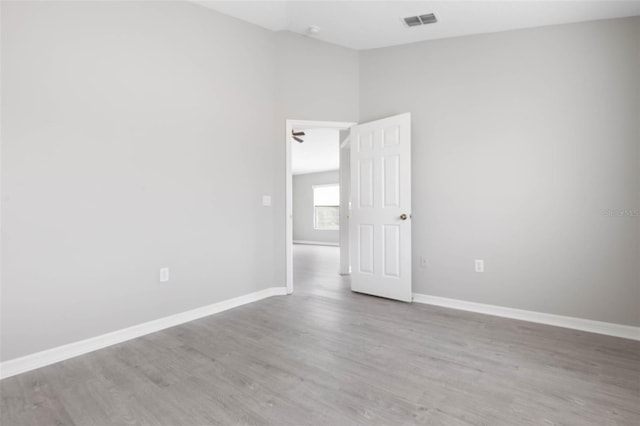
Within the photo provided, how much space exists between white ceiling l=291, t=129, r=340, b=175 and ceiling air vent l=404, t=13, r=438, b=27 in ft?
8.59

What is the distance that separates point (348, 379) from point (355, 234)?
2079mm

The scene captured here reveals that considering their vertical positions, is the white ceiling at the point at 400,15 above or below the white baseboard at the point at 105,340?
above

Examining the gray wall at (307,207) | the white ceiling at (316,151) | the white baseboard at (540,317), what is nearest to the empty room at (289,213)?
the white baseboard at (540,317)

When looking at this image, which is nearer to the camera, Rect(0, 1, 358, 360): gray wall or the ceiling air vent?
Rect(0, 1, 358, 360): gray wall

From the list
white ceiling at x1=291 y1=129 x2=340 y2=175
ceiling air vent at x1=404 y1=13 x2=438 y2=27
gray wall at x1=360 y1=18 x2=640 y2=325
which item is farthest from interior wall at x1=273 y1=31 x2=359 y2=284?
white ceiling at x1=291 y1=129 x2=340 y2=175

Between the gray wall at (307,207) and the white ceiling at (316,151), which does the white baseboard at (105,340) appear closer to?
the white ceiling at (316,151)

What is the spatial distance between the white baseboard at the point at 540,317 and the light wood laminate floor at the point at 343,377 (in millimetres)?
128

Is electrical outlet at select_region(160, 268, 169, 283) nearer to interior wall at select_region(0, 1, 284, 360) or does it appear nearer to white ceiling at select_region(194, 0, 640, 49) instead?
interior wall at select_region(0, 1, 284, 360)

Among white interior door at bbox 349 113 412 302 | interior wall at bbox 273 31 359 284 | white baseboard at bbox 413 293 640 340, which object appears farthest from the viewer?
interior wall at bbox 273 31 359 284

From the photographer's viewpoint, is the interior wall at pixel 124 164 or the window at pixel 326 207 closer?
the interior wall at pixel 124 164

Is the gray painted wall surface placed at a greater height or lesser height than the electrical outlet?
greater

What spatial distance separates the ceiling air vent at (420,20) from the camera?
2945mm

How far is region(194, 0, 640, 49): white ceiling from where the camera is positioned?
2.60 meters

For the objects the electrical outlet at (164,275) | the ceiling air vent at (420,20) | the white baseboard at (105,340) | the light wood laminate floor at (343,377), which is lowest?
the light wood laminate floor at (343,377)
